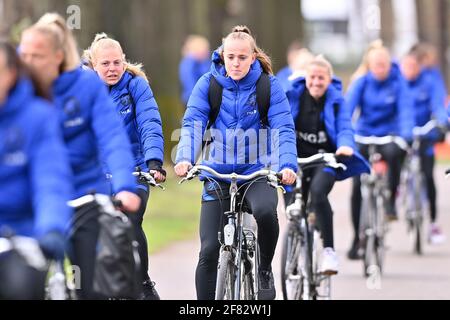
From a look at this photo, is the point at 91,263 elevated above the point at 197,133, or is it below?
below

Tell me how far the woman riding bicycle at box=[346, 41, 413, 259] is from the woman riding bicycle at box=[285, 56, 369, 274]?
10.1 ft

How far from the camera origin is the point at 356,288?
13.3 m

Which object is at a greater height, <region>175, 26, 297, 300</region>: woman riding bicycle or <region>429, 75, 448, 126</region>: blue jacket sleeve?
<region>429, 75, 448, 126</region>: blue jacket sleeve

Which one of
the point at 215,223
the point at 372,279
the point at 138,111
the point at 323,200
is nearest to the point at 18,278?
the point at 215,223

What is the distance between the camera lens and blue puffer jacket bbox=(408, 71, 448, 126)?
57.5 feet

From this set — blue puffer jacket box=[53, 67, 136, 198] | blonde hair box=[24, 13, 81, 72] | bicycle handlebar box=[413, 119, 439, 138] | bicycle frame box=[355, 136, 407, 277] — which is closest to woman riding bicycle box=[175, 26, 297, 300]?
blue puffer jacket box=[53, 67, 136, 198]

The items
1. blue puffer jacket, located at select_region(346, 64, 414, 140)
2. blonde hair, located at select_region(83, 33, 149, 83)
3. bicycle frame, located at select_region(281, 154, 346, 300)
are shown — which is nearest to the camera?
blonde hair, located at select_region(83, 33, 149, 83)

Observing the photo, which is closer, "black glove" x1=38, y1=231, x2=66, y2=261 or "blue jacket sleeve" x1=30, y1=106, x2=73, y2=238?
"black glove" x1=38, y1=231, x2=66, y2=261

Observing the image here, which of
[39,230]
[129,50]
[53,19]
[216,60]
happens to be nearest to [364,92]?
[216,60]

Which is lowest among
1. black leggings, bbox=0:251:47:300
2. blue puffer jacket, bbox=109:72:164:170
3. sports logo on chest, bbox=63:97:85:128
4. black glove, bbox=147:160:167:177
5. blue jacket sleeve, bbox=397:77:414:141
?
black leggings, bbox=0:251:47:300

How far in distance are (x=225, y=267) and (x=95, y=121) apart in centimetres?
181

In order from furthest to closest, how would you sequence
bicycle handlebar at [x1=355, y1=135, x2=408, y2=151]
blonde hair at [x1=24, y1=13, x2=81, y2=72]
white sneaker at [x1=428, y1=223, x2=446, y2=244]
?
white sneaker at [x1=428, y1=223, x2=446, y2=244] < bicycle handlebar at [x1=355, y1=135, x2=408, y2=151] < blonde hair at [x1=24, y1=13, x2=81, y2=72]

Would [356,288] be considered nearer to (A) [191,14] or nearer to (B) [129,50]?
(B) [129,50]

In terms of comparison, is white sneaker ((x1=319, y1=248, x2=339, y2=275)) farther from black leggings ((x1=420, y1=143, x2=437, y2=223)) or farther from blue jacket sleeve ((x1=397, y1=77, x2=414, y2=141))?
black leggings ((x1=420, y1=143, x2=437, y2=223))
